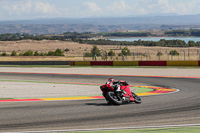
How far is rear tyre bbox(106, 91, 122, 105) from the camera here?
1287 cm

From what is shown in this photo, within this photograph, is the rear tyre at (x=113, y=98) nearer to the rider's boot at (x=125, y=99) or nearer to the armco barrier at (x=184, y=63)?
the rider's boot at (x=125, y=99)

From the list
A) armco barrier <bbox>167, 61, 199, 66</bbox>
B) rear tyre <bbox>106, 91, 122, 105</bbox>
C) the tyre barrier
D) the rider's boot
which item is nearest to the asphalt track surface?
the rider's boot

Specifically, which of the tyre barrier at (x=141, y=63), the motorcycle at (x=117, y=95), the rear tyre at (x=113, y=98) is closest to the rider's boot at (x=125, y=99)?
the motorcycle at (x=117, y=95)

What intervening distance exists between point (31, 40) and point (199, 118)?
139 meters

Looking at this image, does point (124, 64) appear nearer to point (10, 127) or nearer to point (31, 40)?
point (10, 127)

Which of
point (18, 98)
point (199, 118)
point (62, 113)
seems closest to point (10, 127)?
point (62, 113)

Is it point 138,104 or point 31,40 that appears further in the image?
point 31,40

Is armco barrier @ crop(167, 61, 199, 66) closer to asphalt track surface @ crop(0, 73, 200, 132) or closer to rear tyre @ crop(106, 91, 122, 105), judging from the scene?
asphalt track surface @ crop(0, 73, 200, 132)

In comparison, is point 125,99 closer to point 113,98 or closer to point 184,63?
point 113,98

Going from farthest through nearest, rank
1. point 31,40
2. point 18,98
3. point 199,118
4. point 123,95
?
point 31,40 < point 18,98 < point 123,95 < point 199,118

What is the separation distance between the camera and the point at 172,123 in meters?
9.62

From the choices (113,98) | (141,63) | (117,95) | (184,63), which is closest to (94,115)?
(113,98)

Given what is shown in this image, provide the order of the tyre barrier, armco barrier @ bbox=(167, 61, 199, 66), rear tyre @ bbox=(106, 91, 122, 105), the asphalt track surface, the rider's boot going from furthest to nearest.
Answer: the tyre barrier < armco barrier @ bbox=(167, 61, 199, 66) < the rider's boot < rear tyre @ bbox=(106, 91, 122, 105) < the asphalt track surface

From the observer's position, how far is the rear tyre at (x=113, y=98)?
507 inches
